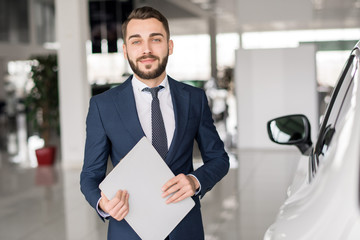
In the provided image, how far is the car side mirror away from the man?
2.17 ft

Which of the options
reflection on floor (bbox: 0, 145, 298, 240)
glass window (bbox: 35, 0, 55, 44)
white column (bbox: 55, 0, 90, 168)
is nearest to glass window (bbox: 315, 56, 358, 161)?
reflection on floor (bbox: 0, 145, 298, 240)

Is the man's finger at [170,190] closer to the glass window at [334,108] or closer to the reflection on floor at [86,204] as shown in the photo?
the glass window at [334,108]

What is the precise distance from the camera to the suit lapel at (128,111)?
1780mm

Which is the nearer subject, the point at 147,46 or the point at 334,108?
the point at 147,46

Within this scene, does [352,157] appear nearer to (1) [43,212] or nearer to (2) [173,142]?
(2) [173,142]

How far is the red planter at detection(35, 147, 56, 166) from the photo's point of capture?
31.1ft

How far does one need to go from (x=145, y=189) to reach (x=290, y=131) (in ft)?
3.53

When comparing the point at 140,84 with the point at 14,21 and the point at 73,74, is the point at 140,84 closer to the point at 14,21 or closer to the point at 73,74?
the point at 73,74

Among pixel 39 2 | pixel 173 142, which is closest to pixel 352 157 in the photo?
pixel 173 142

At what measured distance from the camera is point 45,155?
9.48 meters

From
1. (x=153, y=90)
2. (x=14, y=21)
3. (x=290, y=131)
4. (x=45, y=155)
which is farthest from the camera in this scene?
(x=14, y=21)

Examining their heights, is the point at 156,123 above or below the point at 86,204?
above

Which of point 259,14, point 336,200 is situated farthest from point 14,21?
point 336,200

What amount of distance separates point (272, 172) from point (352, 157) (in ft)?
24.0
